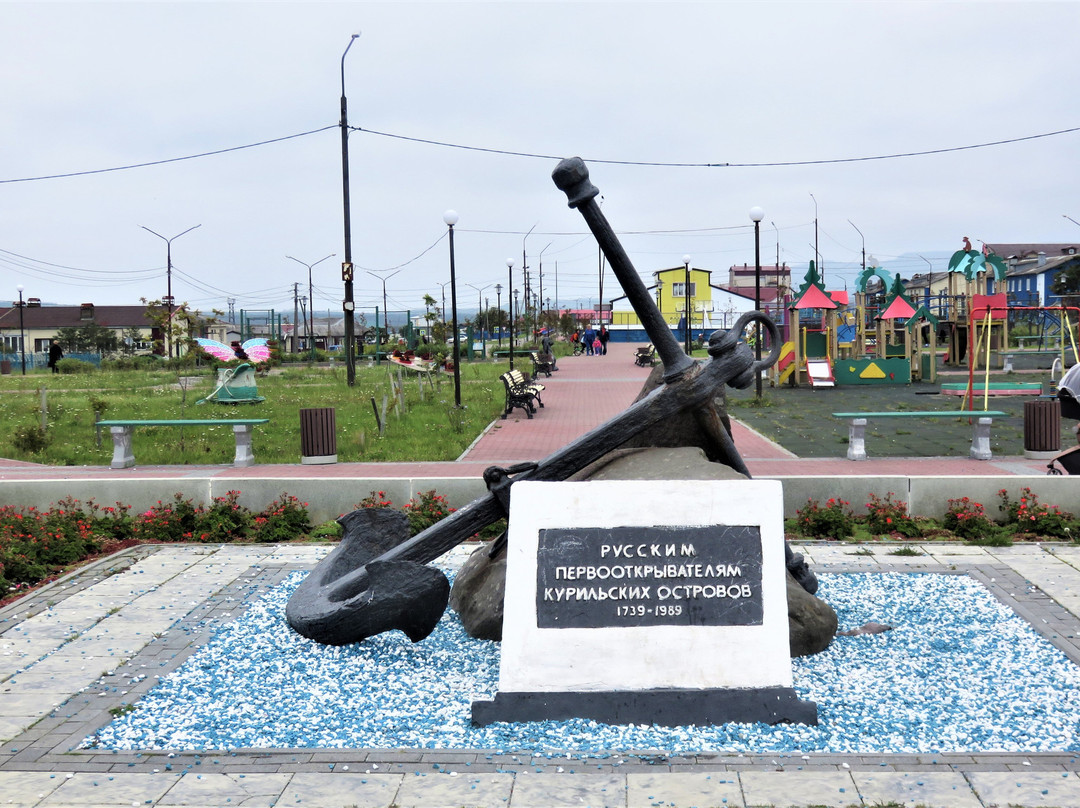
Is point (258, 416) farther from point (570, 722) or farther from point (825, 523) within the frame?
point (570, 722)

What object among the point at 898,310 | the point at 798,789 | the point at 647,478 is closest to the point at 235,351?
the point at 898,310

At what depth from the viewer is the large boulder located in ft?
17.6

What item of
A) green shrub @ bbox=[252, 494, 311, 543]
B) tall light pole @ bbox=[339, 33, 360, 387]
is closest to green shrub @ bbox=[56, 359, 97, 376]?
tall light pole @ bbox=[339, 33, 360, 387]

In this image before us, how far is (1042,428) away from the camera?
11797 millimetres

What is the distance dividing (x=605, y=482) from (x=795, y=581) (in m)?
1.51

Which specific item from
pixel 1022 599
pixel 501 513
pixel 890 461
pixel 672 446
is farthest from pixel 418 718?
pixel 890 461

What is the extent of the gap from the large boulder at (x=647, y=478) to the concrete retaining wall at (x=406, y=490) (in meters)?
2.81

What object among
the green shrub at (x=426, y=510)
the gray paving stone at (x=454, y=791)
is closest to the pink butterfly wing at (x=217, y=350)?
the green shrub at (x=426, y=510)

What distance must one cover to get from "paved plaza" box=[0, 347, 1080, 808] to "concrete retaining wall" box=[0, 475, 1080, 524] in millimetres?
1595

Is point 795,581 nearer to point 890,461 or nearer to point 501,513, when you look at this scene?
point 501,513

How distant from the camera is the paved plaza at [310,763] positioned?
382cm

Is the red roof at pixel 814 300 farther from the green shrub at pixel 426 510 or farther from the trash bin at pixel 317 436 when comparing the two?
the green shrub at pixel 426 510

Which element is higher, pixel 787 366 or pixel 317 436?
pixel 787 366

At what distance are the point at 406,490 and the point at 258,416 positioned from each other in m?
9.03
